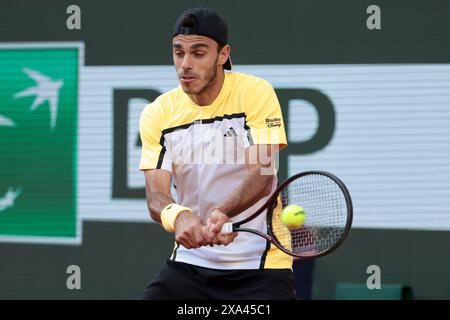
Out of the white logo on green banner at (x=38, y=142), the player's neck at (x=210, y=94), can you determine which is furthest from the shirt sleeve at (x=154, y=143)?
the white logo on green banner at (x=38, y=142)

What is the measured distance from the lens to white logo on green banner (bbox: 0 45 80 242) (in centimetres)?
940

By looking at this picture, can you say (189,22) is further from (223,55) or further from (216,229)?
(216,229)

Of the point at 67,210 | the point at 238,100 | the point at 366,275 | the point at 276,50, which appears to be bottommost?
the point at 366,275

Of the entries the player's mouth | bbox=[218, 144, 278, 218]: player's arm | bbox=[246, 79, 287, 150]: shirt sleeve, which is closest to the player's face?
the player's mouth

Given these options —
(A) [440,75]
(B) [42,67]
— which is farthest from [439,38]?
(B) [42,67]

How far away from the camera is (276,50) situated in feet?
29.6

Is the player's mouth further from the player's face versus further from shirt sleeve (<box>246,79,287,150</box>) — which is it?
shirt sleeve (<box>246,79,287,150</box>)

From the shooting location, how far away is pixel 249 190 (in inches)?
186

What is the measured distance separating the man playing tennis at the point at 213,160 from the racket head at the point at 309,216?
0.09 meters

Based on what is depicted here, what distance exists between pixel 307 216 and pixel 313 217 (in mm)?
54

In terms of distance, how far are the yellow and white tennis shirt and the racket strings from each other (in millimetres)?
95

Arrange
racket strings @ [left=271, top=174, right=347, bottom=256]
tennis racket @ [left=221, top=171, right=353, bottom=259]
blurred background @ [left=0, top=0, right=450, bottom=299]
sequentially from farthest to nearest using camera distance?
blurred background @ [left=0, top=0, right=450, bottom=299] < racket strings @ [left=271, top=174, right=347, bottom=256] < tennis racket @ [left=221, top=171, right=353, bottom=259]

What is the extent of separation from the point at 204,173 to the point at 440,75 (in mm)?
4424

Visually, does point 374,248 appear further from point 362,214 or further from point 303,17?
point 303,17
